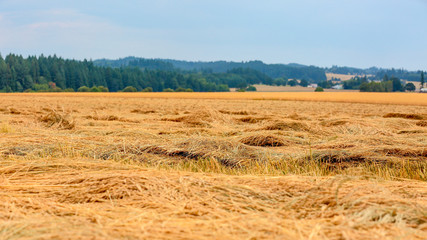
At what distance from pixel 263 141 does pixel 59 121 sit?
15.5 feet

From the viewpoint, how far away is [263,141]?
5922 mm

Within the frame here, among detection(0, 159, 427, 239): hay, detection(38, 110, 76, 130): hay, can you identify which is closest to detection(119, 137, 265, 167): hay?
detection(0, 159, 427, 239): hay

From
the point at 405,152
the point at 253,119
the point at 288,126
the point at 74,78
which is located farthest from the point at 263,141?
the point at 74,78

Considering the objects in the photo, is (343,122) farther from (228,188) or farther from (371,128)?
(228,188)

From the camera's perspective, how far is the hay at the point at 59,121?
7.66 meters

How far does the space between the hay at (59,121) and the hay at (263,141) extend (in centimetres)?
382

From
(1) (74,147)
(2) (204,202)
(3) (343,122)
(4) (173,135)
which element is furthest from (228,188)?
(3) (343,122)

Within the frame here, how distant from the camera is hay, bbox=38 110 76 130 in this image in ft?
25.1

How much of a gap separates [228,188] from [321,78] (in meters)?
203

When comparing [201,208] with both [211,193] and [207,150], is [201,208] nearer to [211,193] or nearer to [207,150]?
[211,193]

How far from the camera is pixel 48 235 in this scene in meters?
1.95

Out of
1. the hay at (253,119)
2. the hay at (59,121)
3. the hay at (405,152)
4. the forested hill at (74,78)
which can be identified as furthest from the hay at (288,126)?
the forested hill at (74,78)

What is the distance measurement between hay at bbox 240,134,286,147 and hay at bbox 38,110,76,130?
12.5 ft

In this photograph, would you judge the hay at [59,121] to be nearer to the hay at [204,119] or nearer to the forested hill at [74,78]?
the hay at [204,119]
